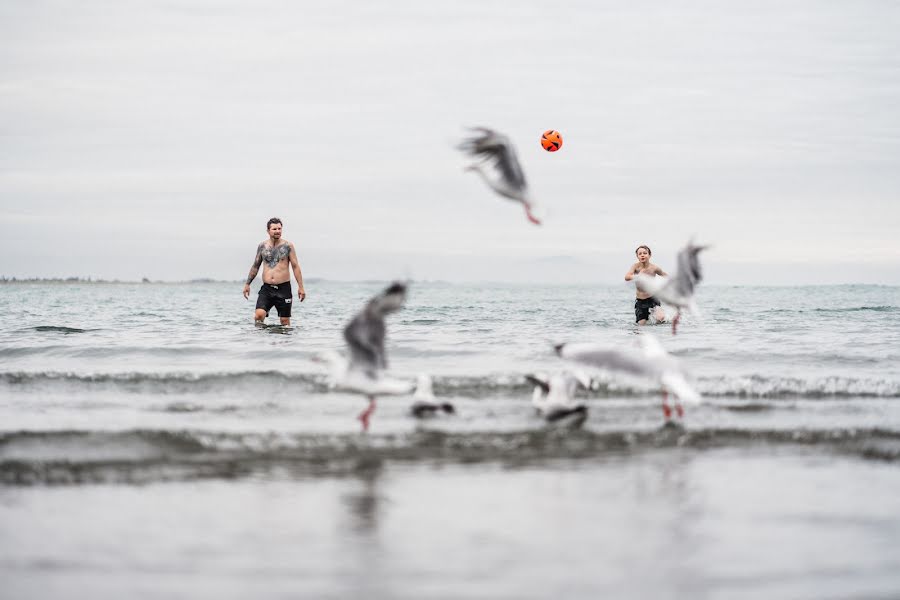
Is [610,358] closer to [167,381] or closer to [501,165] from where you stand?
[501,165]

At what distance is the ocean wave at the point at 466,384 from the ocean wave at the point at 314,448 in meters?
2.29

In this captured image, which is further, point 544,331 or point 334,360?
point 544,331

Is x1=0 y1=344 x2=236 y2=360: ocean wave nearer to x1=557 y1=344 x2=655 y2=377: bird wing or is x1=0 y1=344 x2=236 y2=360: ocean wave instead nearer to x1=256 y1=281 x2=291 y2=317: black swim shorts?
x1=256 y1=281 x2=291 y2=317: black swim shorts

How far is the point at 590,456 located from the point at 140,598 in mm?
3603

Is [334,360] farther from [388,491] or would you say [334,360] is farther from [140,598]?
[140,598]

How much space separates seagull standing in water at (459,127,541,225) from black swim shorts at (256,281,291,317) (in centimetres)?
896

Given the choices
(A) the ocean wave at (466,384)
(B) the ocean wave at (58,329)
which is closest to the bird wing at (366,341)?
(A) the ocean wave at (466,384)

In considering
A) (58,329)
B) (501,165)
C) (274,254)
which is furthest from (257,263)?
(501,165)

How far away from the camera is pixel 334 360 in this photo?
24.3 ft

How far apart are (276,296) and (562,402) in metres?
9.91

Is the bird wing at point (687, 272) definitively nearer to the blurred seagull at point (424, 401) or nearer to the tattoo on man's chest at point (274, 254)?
the blurred seagull at point (424, 401)

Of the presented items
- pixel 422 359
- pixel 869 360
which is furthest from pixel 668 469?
pixel 869 360

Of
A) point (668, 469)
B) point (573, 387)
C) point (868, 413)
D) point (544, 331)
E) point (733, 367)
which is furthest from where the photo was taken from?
point (544, 331)

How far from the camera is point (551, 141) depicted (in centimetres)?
1193
